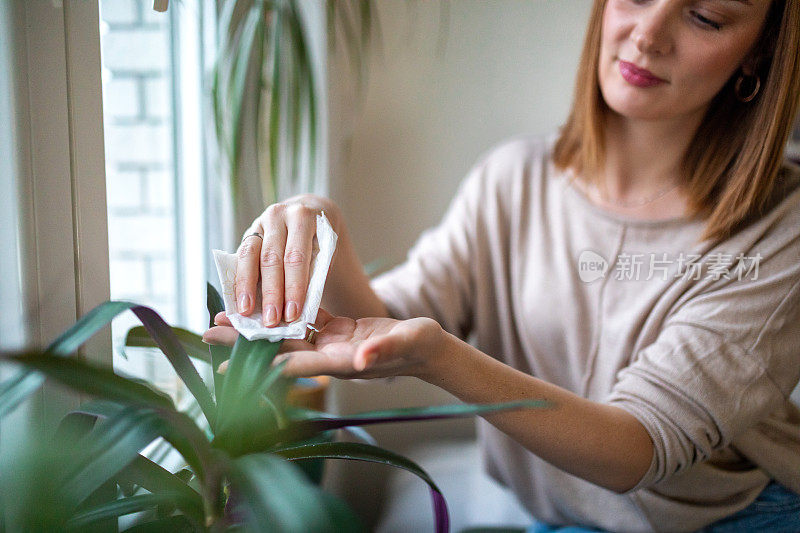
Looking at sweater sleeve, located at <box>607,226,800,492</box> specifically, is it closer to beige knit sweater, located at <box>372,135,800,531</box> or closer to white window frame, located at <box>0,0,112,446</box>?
beige knit sweater, located at <box>372,135,800,531</box>

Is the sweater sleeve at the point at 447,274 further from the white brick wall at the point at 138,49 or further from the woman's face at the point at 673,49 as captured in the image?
the white brick wall at the point at 138,49

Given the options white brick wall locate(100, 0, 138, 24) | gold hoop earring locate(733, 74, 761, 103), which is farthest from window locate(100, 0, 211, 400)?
gold hoop earring locate(733, 74, 761, 103)

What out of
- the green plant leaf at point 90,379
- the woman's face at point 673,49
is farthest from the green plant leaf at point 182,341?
the woman's face at point 673,49

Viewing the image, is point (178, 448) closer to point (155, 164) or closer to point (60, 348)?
point (60, 348)

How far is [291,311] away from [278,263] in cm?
5

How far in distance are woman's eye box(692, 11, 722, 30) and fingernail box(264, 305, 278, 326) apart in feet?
1.70

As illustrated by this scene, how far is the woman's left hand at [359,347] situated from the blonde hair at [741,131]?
1.37 ft

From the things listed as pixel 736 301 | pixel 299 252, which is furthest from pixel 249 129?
pixel 736 301

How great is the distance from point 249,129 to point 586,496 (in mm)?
650

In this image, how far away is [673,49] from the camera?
0.64 meters

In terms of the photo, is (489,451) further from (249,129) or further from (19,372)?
(19,372)

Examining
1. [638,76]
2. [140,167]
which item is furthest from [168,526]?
[638,76]

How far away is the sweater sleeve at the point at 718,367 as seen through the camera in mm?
608

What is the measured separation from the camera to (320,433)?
441 millimetres
